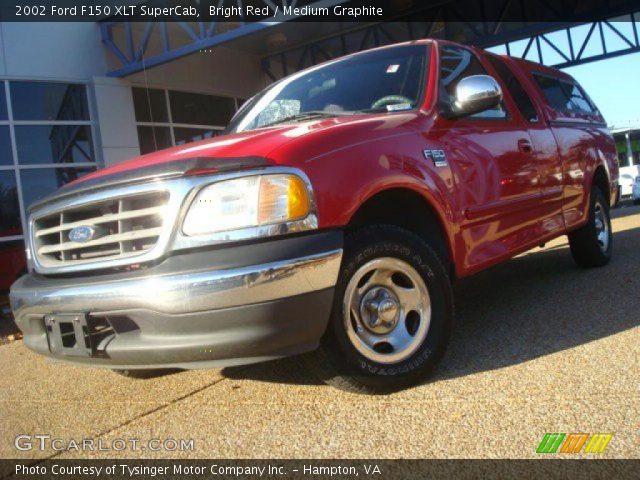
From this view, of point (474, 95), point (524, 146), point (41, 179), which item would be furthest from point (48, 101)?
point (474, 95)

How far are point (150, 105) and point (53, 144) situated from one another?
2.15 meters

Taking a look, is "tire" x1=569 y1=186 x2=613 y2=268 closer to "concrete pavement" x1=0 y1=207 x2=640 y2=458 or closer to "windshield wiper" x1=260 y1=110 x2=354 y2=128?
"concrete pavement" x1=0 y1=207 x2=640 y2=458

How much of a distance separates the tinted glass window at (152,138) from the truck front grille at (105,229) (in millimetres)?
9703

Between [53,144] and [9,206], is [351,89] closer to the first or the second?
[9,206]

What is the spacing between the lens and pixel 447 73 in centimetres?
361

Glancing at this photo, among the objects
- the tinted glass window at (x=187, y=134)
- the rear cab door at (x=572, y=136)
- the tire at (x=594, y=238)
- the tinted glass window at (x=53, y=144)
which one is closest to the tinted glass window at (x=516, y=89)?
the rear cab door at (x=572, y=136)

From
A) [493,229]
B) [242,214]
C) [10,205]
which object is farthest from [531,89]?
[10,205]

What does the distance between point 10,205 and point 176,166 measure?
962 centimetres

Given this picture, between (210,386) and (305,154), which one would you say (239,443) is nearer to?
(210,386)

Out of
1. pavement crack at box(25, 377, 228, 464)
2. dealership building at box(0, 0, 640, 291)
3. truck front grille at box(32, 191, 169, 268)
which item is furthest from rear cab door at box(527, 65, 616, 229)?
dealership building at box(0, 0, 640, 291)

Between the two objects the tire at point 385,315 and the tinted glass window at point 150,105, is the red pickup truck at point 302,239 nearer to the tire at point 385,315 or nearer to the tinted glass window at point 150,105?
the tire at point 385,315

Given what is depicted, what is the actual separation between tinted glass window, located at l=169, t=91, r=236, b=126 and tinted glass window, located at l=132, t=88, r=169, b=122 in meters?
0.21

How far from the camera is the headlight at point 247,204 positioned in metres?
2.31

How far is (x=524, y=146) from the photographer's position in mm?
3908
